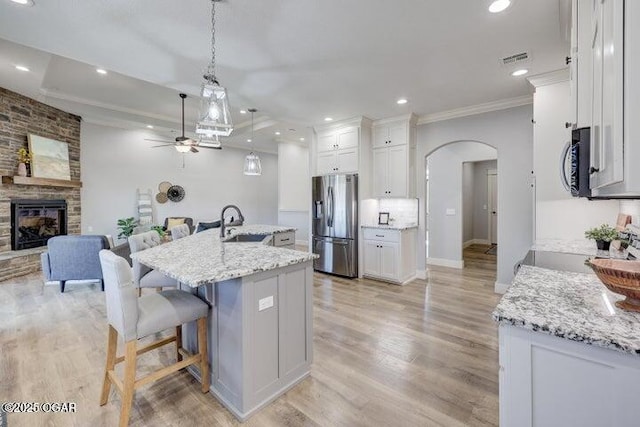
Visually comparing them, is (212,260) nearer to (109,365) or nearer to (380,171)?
(109,365)

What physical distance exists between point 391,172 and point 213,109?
10.5 ft

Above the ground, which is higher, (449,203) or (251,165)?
(251,165)

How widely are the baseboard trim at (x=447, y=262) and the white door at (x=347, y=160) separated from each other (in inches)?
106

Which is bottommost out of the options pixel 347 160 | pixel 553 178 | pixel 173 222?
pixel 173 222

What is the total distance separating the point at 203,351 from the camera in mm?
1932

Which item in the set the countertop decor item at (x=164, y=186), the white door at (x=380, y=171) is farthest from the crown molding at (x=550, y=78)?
the countertop decor item at (x=164, y=186)

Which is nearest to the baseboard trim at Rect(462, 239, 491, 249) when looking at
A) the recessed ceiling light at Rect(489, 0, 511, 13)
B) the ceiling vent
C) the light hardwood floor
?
the light hardwood floor

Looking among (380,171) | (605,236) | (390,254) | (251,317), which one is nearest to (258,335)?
(251,317)

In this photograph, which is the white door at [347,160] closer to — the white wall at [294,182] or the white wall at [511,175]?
the white wall at [511,175]

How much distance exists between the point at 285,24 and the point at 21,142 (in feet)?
18.3

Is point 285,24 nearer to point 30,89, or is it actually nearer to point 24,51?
point 24,51

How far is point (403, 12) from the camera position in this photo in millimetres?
2113

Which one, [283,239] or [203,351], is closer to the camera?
[203,351]

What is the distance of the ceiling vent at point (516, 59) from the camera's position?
8.97ft
